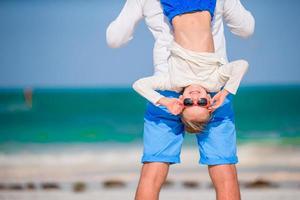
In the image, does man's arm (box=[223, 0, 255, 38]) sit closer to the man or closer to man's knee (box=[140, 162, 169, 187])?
the man

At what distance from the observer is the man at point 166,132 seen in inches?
134

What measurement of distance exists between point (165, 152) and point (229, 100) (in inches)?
14.3

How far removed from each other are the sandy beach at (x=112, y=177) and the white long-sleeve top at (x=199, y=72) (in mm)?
2855

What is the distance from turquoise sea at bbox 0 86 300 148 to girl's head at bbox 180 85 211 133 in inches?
555

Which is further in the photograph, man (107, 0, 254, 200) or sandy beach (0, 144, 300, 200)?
sandy beach (0, 144, 300, 200)

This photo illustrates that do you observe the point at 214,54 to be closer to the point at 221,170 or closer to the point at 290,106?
the point at 221,170

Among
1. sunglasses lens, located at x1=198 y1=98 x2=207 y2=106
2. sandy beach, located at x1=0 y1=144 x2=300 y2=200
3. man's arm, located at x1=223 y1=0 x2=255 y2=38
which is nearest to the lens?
sunglasses lens, located at x1=198 y1=98 x2=207 y2=106

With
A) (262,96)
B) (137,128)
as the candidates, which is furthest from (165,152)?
(262,96)

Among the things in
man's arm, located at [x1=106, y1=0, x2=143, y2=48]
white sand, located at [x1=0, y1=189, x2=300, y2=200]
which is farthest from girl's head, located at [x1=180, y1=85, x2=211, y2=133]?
white sand, located at [x1=0, y1=189, x2=300, y2=200]

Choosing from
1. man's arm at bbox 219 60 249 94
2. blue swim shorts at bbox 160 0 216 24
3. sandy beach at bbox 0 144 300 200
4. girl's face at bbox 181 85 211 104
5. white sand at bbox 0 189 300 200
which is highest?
blue swim shorts at bbox 160 0 216 24

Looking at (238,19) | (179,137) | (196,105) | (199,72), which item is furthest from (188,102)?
(238,19)

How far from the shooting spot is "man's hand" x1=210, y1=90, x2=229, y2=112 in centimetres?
330

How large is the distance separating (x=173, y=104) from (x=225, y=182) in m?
0.42

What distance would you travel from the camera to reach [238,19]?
3500 millimetres
